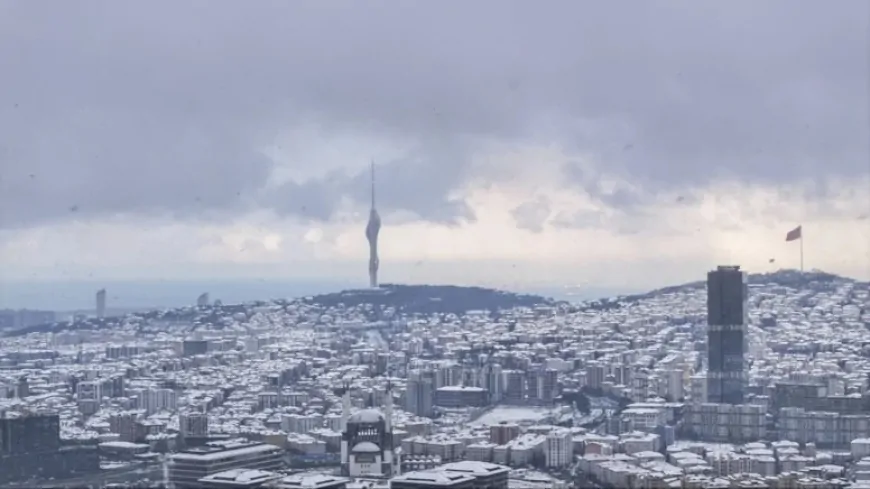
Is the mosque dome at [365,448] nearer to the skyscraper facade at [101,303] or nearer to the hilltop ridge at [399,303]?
the skyscraper facade at [101,303]

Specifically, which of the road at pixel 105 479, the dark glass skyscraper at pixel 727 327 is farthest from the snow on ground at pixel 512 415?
the road at pixel 105 479

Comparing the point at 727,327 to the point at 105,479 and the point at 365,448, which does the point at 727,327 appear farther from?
the point at 105,479

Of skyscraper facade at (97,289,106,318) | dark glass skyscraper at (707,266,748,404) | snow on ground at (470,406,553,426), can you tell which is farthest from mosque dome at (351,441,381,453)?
skyscraper facade at (97,289,106,318)

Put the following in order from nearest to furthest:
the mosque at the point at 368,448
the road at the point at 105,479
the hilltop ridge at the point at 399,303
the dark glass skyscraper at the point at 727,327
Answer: the road at the point at 105,479 < the mosque at the point at 368,448 < the dark glass skyscraper at the point at 727,327 < the hilltop ridge at the point at 399,303

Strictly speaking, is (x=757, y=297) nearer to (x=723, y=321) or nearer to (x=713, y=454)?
(x=723, y=321)

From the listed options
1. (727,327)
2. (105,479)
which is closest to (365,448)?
(105,479)
